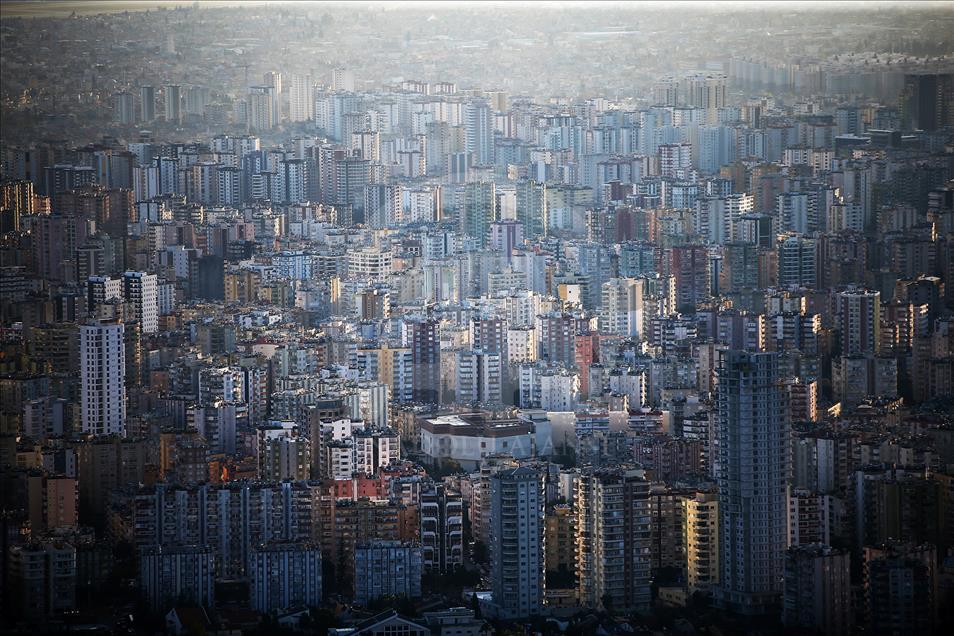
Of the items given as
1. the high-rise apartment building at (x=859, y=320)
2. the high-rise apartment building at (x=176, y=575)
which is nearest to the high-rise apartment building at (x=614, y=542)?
the high-rise apartment building at (x=176, y=575)

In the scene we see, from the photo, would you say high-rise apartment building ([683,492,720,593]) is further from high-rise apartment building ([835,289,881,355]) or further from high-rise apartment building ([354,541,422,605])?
high-rise apartment building ([835,289,881,355])

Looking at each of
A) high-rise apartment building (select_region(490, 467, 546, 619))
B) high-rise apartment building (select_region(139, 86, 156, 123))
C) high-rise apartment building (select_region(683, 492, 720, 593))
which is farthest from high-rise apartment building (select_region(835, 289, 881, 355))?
high-rise apartment building (select_region(139, 86, 156, 123))

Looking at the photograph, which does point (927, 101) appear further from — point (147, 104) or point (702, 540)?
point (702, 540)

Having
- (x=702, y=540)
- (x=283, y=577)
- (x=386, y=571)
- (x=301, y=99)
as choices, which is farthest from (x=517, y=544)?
(x=301, y=99)

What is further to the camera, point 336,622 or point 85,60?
point 85,60

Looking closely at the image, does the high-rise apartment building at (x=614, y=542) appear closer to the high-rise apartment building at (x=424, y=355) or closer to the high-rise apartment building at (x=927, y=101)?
the high-rise apartment building at (x=424, y=355)

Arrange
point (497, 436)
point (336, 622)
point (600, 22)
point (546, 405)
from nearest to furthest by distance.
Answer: point (336, 622), point (497, 436), point (546, 405), point (600, 22)

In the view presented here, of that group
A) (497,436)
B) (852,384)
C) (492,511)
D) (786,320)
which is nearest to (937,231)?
(786,320)

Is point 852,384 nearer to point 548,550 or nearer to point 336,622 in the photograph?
point 548,550
